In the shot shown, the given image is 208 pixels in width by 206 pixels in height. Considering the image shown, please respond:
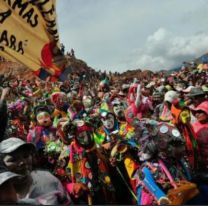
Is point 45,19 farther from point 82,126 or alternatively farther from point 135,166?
point 135,166

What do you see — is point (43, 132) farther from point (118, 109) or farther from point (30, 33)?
point (30, 33)

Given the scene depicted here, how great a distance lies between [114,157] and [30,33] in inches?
73.6

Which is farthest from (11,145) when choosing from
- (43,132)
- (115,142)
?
(43,132)

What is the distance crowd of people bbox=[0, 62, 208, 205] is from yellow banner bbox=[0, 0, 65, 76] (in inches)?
17.8

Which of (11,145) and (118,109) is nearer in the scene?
(11,145)

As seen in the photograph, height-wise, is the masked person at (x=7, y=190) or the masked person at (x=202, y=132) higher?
the masked person at (x=202, y=132)

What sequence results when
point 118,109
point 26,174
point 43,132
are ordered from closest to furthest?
point 26,174
point 43,132
point 118,109

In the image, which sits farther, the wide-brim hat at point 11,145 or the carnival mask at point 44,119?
the carnival mask at point 44,119

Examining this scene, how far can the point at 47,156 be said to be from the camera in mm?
6508

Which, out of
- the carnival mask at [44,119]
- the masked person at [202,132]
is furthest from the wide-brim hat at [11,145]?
the carnival mask at [44,119]

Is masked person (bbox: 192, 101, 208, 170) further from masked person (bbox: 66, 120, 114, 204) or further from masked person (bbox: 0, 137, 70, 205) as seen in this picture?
masked person (bbox: 0, 137, 70, 205)

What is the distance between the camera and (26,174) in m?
3.52

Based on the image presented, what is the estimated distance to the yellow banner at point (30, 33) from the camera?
5602 millimetres

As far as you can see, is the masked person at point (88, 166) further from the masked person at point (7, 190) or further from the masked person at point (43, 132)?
the masked person at point (7, 190)
